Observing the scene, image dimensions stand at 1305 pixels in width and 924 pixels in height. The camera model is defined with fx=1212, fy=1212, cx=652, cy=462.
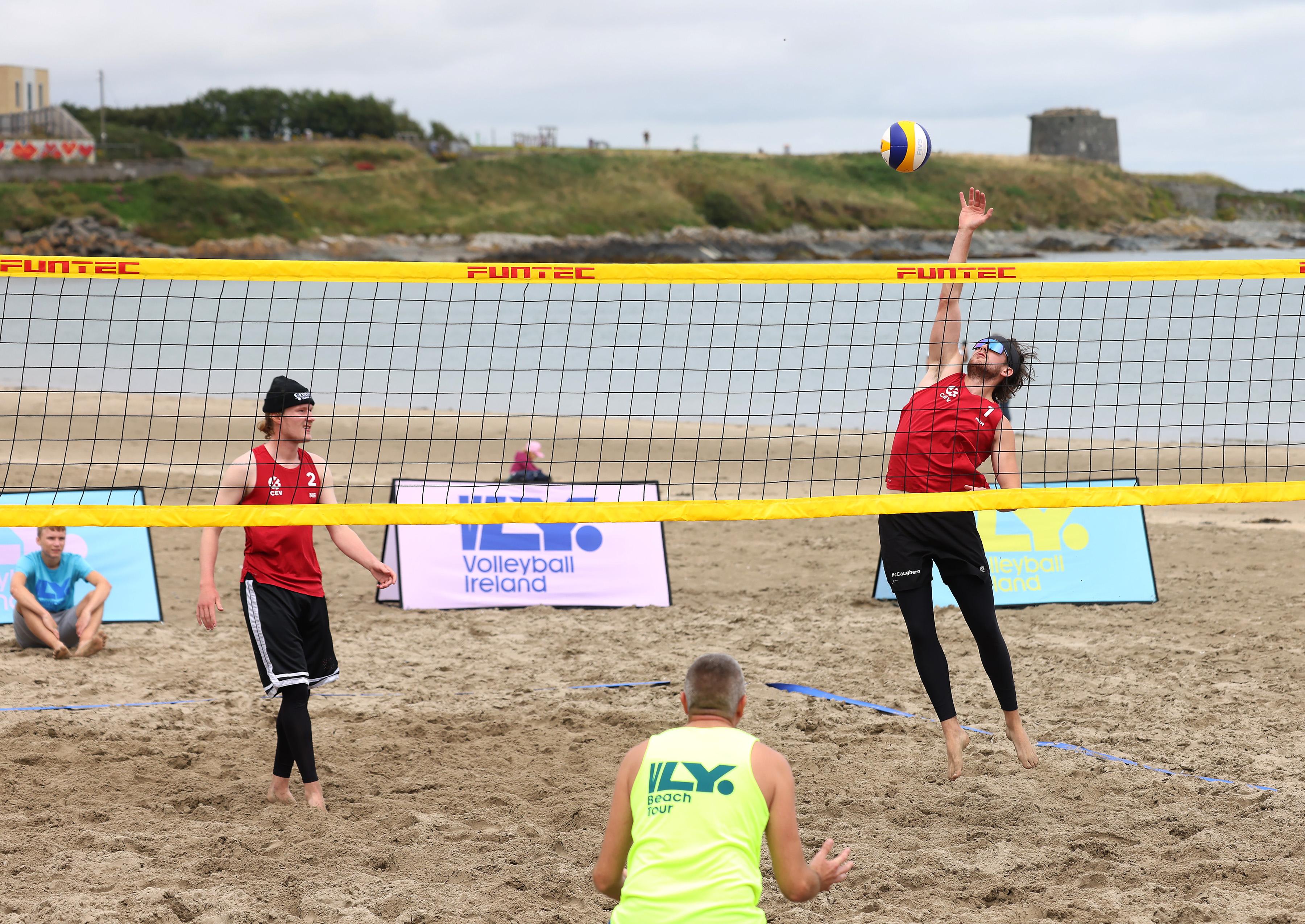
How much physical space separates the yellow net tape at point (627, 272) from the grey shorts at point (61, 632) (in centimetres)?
299

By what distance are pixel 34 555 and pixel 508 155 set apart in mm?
72039

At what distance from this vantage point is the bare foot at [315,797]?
491 centimetres

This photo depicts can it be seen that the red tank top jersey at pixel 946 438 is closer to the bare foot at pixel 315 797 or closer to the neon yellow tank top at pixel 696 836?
the neon yellow tank top at pixel 696 836

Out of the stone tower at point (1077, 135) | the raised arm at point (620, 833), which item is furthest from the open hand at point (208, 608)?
the stone tower at point (1077, 135)

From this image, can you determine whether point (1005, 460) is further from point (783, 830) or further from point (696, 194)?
point (696, 194)

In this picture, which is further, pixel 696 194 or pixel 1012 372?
pixel 696 194

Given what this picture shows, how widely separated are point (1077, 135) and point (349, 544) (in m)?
102

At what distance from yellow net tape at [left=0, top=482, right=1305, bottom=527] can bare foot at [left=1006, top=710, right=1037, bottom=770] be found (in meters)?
0.84

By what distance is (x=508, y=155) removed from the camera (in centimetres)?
7625

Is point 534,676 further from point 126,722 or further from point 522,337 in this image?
point 522,337

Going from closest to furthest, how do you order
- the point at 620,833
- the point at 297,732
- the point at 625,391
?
the point at 620,833 → the point at 297,732 → the point at 625,391

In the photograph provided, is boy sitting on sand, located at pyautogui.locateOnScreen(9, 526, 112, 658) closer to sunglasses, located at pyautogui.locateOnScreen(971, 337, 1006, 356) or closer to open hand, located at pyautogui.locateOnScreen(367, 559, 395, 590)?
open hand, located at pyautogui.locateOnScreen(367, 559, 395, 590)

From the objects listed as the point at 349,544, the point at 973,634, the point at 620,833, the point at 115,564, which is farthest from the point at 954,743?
the point at 115,564

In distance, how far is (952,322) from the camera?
4.91 metres
